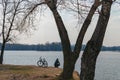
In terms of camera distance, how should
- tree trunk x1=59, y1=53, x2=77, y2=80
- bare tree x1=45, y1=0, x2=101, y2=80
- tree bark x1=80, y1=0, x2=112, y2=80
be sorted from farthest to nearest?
1. tree trunk x1=59, y1=53, x2=77, y2=80
2. bare tree x1=45, y1=0, x2=101, y2=80
3. tree bark x1=80, y1=0, x2=112, y2=80

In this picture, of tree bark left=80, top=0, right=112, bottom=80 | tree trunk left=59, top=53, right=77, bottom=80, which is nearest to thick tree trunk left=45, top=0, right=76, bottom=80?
tree trunk left=59, top=53, right=77, bottom=80

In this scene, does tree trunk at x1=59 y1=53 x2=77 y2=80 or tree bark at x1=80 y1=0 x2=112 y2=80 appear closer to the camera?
tree bark at x1=80 y1=0 x2=112 y2=80

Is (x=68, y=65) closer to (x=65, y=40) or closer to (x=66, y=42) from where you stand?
(x=66, y=42)

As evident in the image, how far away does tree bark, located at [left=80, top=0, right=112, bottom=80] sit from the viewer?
13578mm

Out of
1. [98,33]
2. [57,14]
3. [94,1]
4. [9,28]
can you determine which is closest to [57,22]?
[57,14]

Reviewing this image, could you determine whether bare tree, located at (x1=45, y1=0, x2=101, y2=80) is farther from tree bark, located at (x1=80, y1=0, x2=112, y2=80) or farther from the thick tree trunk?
tree bark, located at (x1=80, y1=0, x2=112, y2=80)

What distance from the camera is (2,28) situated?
51.5 m

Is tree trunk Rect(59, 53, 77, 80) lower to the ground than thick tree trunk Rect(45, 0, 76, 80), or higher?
lower

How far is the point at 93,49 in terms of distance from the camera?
538 inches

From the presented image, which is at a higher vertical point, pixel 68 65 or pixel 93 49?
pixel 93 49

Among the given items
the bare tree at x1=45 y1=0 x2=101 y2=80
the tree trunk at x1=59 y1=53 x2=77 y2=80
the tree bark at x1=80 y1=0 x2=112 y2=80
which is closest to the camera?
the tree bark at x1=80 y1=0 x2=112 y2=80

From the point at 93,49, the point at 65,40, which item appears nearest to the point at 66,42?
the point at 65,40

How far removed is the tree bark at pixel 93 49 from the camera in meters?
13.6

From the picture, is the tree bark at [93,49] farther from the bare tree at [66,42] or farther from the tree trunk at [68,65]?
the tree trunk at [68,65]
